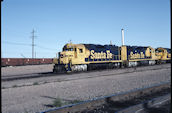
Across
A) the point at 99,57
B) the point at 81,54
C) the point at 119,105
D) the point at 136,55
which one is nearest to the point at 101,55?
the point at 99,57

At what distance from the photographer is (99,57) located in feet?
78.5

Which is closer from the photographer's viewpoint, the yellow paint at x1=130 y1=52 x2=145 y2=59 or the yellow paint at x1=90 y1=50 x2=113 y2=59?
the yellow paint at x1=90 y1=50 x2=113 y2=59

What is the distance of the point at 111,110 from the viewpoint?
257 inches

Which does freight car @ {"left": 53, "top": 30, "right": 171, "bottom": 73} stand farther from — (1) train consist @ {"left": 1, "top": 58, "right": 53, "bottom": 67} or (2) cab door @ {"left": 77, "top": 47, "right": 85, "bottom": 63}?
(1) train consist @ {"left": 1, "top": 58, "right": 53, "bottom": 67}

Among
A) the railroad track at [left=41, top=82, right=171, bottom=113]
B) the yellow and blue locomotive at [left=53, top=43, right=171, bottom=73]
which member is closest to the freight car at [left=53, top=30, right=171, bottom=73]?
the yellow and blue locomotive at [left=53, top=43, right=171, bottom=73]

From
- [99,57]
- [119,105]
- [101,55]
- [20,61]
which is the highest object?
[101,55]

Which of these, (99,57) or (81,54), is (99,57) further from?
(81,54)

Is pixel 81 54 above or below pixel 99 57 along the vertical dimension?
above

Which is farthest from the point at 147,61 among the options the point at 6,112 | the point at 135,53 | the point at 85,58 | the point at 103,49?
the point at 6,112

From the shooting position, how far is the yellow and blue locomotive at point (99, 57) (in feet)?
68.3

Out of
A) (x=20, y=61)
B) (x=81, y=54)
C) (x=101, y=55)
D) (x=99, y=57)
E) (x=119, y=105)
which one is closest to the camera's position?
Answer: (x=119, y=105)

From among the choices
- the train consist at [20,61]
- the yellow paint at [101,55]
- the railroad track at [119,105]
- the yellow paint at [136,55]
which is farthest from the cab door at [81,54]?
the train consist at [20,61]

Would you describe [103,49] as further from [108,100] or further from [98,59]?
[108,100]

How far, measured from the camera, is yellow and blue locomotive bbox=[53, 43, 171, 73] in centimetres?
2081
